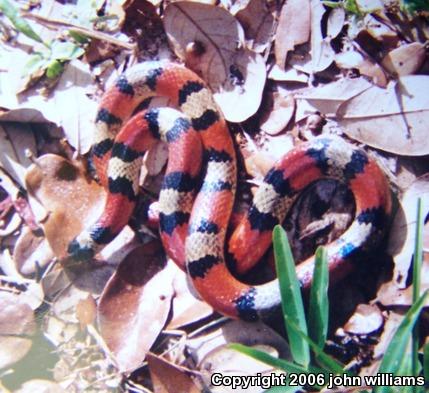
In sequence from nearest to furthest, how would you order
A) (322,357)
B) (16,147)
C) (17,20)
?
(322,357)
(16,147)
(17,20)

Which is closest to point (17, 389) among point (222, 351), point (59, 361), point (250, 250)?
point (59, 361)

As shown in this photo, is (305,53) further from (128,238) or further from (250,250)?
(128,238)

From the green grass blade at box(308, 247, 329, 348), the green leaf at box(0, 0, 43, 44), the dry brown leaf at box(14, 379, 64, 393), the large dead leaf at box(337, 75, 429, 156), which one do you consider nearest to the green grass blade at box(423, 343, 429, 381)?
the green grass blade at box(308, 247, 329, 348)

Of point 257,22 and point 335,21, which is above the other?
point 335,21

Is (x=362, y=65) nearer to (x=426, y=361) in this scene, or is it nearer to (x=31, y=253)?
(x=426, y=361)

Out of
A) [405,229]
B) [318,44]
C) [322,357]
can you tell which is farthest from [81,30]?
[322,357]

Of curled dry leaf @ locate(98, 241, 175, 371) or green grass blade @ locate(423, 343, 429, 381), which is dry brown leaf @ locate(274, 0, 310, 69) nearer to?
curled dry leaf @ locate(98, 241, 175, 371)

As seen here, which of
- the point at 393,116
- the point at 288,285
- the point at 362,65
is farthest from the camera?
the point at 362,65
